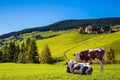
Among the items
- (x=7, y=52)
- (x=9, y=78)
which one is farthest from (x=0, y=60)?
(x=9, y=78)

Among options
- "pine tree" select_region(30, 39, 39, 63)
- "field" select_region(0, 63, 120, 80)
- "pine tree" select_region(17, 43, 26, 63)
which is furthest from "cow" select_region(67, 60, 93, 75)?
"pine tree" select_region(17, 43, 26, 63)

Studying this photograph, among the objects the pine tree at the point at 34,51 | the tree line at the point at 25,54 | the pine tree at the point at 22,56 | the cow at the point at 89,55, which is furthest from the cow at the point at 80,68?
the pine tree at the point at 22,56

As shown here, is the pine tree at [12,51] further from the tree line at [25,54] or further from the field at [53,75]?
the field at [53,75]

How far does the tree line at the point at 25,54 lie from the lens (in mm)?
113062

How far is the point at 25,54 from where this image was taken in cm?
11369

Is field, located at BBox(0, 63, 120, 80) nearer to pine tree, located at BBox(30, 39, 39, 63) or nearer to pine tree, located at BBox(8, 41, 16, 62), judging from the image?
pine tree, located at BBox(30, 39, 39, 63)

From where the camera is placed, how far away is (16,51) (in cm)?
11769

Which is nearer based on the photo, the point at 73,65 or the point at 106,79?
the point at 106,79

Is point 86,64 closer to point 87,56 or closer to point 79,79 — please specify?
point 87,56

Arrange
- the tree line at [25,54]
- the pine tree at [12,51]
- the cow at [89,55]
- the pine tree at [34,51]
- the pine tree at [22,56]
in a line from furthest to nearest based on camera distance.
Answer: the pine tree at [12,51]
the pine tree at [34,51]
the tree line at [25,54]
the pine tree at [22,56]
the cow at [89,55]

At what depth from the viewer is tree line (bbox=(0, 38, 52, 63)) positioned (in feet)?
371

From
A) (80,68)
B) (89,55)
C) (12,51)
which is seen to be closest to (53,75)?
(80,68)

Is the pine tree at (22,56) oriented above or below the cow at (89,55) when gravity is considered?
below

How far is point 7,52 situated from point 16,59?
4.56 meters
